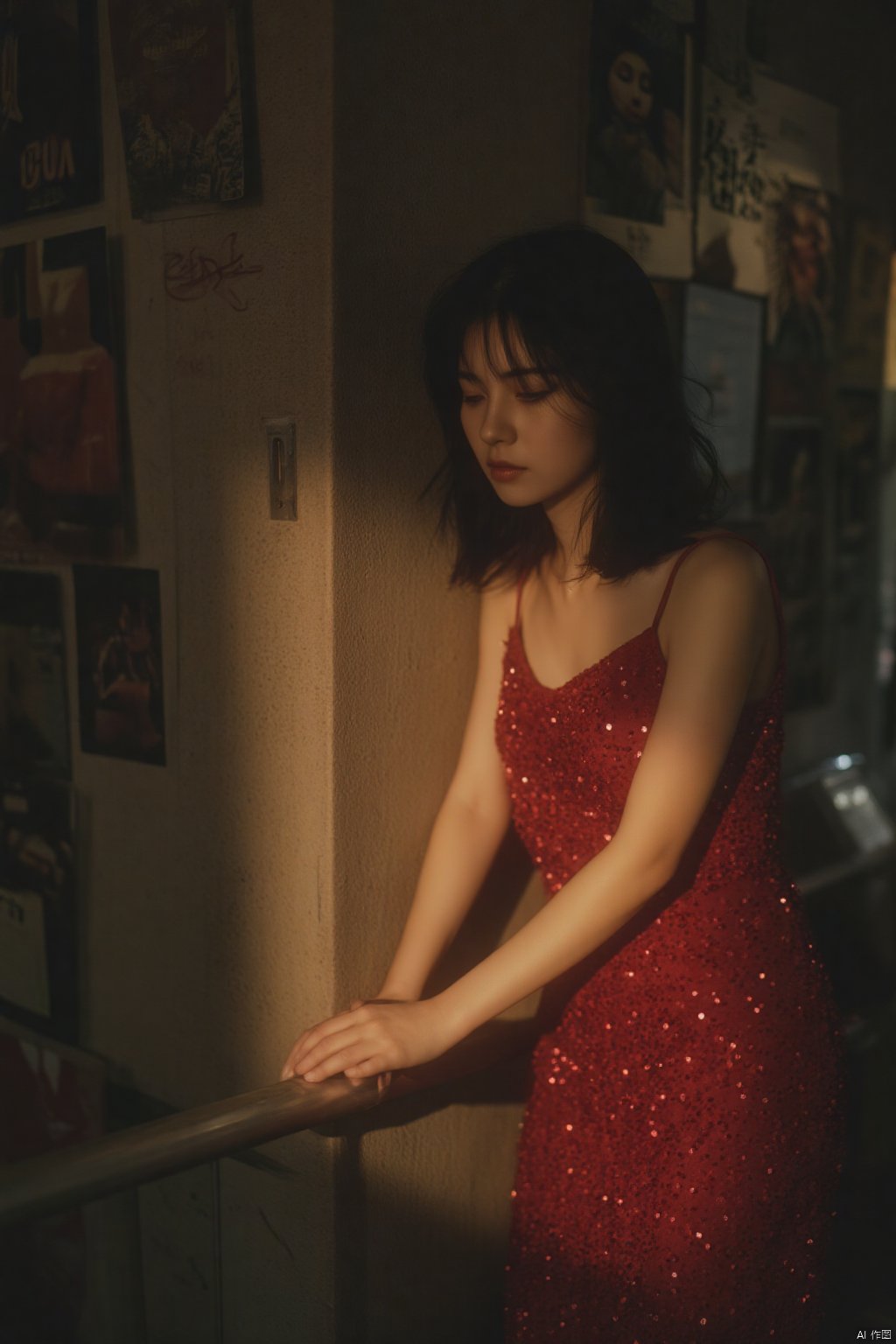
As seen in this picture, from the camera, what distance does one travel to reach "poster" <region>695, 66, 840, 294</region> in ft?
6.15

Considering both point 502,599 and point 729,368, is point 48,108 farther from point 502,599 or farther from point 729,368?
point 729,368

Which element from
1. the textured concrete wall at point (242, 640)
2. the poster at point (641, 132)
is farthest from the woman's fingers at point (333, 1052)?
the poster at point (641, 132)

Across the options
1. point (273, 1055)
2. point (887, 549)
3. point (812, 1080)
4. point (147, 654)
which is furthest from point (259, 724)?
point (887, 549)

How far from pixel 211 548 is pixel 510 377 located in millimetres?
393

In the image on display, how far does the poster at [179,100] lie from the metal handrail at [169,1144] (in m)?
0.92

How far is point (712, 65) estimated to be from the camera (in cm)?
184

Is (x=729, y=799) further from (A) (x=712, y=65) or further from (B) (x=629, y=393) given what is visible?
(A) (x=712, y=65)

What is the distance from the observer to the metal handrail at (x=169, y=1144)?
0.91 m

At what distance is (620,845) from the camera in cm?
118

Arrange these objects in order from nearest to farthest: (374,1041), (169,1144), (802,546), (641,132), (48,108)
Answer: (169,1144)
(374,1041)
(48,108)
(641,132)
(802,546)

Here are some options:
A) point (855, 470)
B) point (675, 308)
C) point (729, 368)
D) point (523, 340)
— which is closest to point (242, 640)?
point (523, 340)

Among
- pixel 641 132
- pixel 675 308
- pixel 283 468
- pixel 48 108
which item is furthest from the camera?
pixel 675 308

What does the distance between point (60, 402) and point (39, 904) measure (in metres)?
0.67

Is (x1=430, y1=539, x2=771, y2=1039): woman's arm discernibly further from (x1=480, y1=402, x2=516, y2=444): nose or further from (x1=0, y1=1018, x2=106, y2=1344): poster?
(x1=0, y1=1018, x2=106, y2=1344): poster
